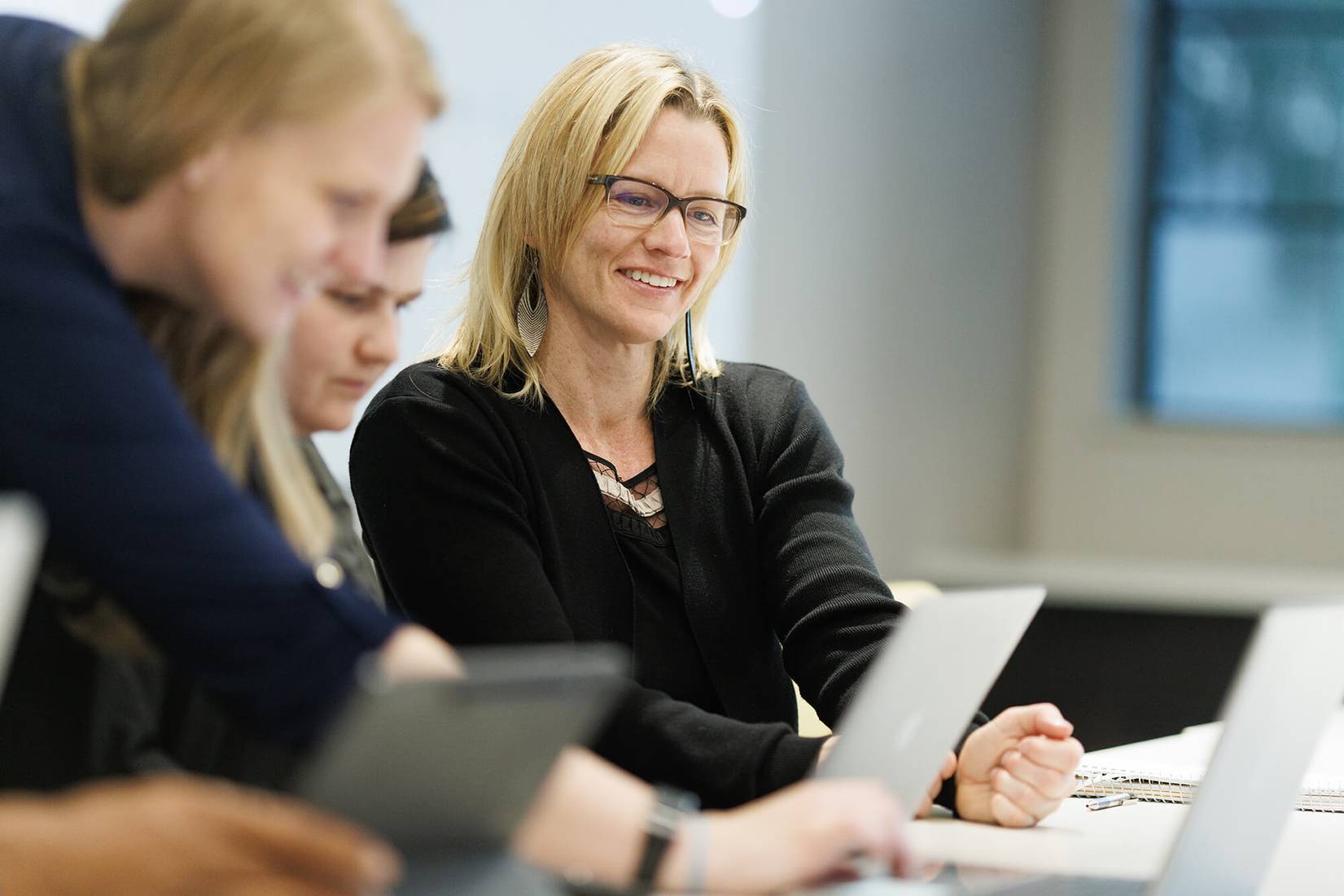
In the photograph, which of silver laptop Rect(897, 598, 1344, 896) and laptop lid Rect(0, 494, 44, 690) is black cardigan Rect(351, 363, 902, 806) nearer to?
silver laptop Rect(897, 598, 1344, 896)

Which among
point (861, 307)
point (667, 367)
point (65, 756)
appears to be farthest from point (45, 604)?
point (861, 307)

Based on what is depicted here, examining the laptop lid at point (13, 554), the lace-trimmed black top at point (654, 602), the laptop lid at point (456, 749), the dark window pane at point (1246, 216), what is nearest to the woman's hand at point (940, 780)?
the lace-trimmed black top at point (654, 602)

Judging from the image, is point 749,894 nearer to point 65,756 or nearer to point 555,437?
point 65,756

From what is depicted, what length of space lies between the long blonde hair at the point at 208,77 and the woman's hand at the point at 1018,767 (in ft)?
2.56

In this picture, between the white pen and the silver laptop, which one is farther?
the white pen

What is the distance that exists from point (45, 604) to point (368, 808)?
31 centimetres

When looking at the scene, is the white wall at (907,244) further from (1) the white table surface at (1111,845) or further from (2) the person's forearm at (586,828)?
(2) the person's forearm at (586,828)

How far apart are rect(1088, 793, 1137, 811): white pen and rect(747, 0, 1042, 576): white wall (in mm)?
2713

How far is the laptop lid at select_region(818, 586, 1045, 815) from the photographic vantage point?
3.39ft

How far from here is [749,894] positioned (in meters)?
0.88

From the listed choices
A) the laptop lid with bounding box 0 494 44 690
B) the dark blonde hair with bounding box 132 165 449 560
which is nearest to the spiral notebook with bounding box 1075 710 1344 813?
the dark blonde hair with bounding box 132 165 449 560

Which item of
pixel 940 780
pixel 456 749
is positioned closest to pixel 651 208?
pixel 940 780

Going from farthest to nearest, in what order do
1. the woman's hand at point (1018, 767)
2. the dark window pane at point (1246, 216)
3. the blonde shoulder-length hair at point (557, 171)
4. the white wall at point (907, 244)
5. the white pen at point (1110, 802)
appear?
the dark window pane at point (1246, 216) → the white wall at point (907, 244) → the blonde shoulder-length hair at point (557, 171) → the white pen at point (1110, 802) → the woman's hand at point (1018, 767)

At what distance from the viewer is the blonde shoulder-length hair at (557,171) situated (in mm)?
1666
